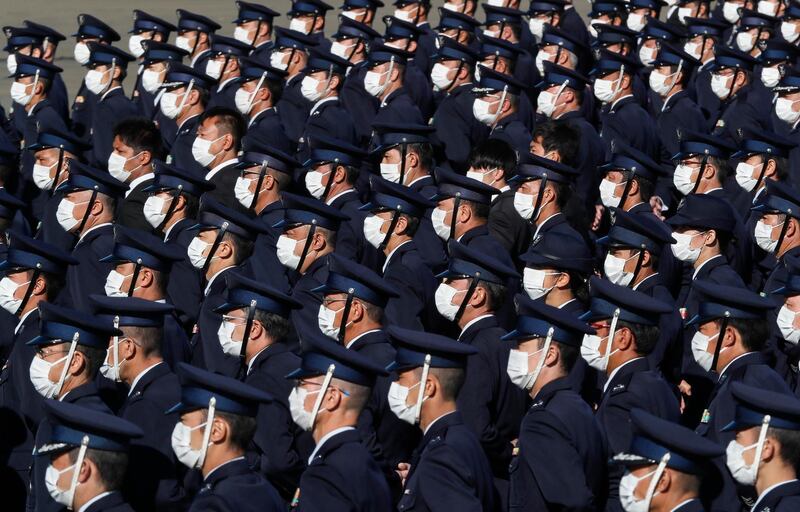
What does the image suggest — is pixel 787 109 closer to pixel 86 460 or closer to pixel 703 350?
pixel 703 350

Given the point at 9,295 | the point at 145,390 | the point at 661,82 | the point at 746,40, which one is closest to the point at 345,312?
the point at 145,390

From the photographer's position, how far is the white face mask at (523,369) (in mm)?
6773

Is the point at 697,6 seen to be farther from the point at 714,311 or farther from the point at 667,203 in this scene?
the point at 714,311

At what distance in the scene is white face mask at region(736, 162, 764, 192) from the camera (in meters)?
11.0

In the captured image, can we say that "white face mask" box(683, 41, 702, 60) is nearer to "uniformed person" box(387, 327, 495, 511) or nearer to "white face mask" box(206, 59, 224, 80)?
"white face mask" box(206, 59, 224, 80)

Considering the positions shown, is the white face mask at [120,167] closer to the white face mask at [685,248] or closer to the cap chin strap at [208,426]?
the white face mask at [685,248]

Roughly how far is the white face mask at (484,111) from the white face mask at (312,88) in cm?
148

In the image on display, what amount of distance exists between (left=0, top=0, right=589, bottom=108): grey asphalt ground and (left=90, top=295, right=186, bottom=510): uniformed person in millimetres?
14750

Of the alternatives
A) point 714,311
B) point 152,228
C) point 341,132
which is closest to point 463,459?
point 714,311

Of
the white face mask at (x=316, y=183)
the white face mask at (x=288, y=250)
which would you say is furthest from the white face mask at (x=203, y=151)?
the white face mask at (x=288, y=250)

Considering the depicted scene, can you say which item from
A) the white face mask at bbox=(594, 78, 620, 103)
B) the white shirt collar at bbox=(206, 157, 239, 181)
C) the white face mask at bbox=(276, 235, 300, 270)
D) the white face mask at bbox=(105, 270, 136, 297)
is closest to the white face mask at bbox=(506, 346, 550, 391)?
the white face mask at bbox=(276, 235, 300, 270)

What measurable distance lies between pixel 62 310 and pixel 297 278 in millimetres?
2708

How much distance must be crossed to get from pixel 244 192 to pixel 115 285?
6.34ft

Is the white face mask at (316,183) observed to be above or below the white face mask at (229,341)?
below
